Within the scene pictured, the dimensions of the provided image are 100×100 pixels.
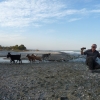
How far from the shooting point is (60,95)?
8133 mm

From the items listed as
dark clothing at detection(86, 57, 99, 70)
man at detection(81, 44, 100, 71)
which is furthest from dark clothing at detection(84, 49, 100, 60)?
dark clothing at detection(86, 57, 99, 70)

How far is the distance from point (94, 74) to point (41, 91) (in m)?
4.93

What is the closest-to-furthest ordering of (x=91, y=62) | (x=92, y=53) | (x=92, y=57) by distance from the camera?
(x=92, y=57) → (x=92, y=53) → (x=91, y=62)

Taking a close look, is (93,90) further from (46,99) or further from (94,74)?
(94,74)

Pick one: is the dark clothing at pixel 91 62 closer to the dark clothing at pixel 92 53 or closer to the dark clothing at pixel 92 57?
the dark clothing at pixel 92 57

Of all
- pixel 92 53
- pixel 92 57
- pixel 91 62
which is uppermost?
pixel 92 53

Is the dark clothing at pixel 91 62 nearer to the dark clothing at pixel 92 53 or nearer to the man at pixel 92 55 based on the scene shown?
the man at pixel 92 55

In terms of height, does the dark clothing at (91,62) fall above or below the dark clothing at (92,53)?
below

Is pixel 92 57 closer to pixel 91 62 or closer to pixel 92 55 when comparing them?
pixel 92 55

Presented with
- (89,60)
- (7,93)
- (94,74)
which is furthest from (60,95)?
(94,74)

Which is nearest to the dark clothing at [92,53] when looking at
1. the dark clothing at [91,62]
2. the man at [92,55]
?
the man at [92,55]

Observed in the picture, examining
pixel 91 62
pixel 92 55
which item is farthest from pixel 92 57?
pixel 91 62

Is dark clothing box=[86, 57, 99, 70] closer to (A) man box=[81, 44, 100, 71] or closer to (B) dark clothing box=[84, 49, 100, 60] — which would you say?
(A) man box=[81, 44, 100, 71]

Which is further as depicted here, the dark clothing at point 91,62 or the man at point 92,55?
the dark clothing at point 91,62
